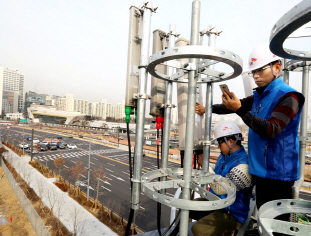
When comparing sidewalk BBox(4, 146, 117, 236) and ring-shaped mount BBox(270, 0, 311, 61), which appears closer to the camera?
ring-shaped mount BBox(270, 0, 311, 61)

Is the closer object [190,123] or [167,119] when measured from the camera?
[190,123]

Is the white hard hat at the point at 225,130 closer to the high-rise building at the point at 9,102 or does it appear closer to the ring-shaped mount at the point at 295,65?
the ring-shaped mount at the point at 295,65

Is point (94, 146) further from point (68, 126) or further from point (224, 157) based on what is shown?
point (224, 157)

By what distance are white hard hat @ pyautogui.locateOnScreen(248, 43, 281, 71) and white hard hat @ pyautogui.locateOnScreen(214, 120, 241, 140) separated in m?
0.68

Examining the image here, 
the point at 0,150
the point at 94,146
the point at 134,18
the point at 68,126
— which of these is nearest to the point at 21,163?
the point at 0,150

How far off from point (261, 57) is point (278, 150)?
0.79 meters

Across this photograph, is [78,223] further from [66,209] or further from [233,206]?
[233,206]

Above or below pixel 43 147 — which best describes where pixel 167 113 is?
above

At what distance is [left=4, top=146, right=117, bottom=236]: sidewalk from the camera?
460 inches

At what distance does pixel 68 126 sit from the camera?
4969cm

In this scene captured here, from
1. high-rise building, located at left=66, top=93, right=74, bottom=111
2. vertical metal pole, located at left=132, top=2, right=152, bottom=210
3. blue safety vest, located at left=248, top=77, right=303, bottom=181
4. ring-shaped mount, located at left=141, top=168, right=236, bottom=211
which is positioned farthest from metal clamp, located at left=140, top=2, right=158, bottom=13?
high-rise building, located at left=66, top=93, right=74, bottom=111

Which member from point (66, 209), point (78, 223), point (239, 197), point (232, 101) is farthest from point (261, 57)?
point (66, 209)

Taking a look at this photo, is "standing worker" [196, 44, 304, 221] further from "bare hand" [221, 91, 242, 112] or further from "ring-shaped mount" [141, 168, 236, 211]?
"ring-shaped mount" [141, 168, 236, 211]

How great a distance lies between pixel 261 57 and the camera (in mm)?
1683
